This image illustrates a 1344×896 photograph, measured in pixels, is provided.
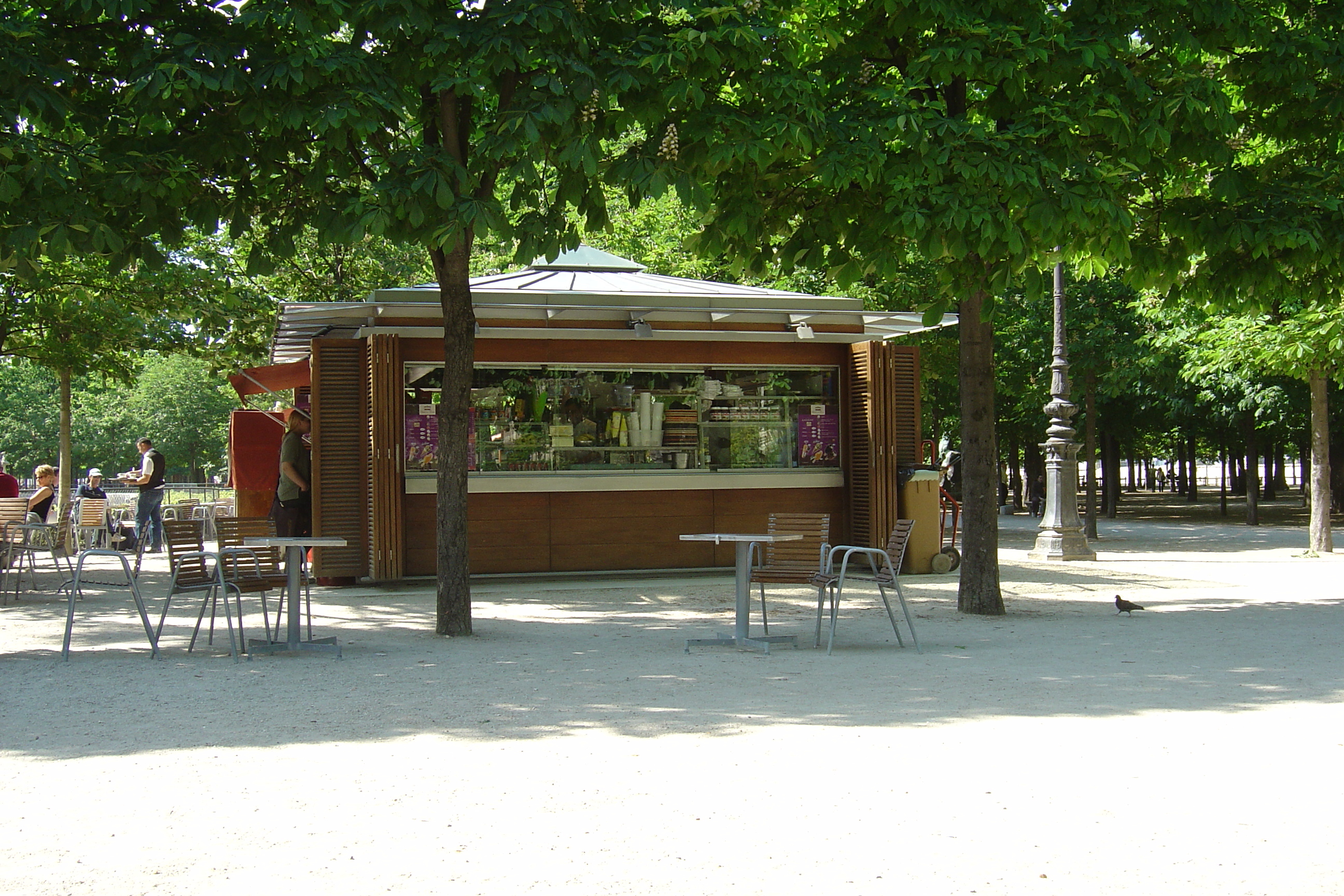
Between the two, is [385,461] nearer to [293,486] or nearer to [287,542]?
[293,486]

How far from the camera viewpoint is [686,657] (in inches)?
335

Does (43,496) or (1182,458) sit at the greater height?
(1182,458)

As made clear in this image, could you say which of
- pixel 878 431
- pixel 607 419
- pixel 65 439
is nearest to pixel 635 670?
pixel 607 419

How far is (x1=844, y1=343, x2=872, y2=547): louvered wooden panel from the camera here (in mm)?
14453

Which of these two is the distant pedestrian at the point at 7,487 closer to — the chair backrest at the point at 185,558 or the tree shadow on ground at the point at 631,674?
the tree shadow on ground at the point at 631,674

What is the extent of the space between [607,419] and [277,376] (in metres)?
5.19

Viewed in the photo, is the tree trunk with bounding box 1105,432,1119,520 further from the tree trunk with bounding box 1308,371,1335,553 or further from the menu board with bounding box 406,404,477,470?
the menu board with bounding box 406,404,477,470

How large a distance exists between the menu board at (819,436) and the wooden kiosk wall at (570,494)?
15 centimetres

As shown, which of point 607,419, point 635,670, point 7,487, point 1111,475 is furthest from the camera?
point 1111,475

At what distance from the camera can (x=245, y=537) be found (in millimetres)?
9141

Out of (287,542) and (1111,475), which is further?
(1111,475)

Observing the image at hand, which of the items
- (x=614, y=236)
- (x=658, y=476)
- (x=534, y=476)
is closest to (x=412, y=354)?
(x=534, y=476)

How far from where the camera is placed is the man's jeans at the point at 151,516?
19.4 metres

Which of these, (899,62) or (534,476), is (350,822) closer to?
(899,62)
